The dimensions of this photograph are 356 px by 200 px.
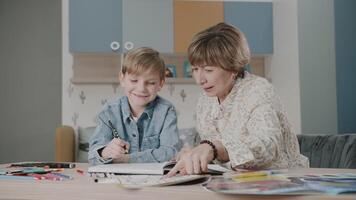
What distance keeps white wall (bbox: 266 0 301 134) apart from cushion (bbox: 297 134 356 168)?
0.79m

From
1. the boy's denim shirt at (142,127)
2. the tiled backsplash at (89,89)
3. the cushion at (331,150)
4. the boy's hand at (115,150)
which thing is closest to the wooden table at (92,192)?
the boy's hand at (115,150)

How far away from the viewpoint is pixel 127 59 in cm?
171

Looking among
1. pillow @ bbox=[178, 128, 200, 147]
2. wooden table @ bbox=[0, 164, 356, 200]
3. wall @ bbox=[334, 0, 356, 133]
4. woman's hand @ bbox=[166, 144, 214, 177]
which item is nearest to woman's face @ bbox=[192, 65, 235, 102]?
woman's hand @ bbox=[166, 144, 214, 177]

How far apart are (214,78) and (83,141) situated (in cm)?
234

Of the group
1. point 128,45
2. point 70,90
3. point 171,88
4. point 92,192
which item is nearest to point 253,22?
point 171,88

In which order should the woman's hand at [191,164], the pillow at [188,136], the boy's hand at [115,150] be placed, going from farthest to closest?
the pillow at [188,136] → the boy's hand at [115,150] → the woman's hand at [191,164]

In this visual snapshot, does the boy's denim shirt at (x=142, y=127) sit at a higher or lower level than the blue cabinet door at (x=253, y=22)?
lower

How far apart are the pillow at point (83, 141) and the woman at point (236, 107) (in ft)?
6.71

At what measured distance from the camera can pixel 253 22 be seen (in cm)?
363

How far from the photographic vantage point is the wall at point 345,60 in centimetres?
331

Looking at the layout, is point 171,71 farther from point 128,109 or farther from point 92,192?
point 92,192

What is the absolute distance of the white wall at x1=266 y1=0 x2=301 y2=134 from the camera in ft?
11.0

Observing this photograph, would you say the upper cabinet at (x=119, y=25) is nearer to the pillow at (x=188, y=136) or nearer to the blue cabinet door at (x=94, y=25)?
the blue cabinet door at (x=94, y=25)

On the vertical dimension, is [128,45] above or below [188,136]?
above
